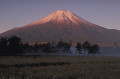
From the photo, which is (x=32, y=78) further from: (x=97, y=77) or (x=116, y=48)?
(x=116, y=48)

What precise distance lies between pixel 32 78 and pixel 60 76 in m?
2.53

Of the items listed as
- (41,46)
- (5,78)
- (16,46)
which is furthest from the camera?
(41,46)

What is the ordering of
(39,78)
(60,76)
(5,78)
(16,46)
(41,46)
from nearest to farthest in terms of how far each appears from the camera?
(5,78) → (39,78) → (60,76) → (16,46) → (41,46)

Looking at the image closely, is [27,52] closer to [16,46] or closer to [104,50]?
[16,46]

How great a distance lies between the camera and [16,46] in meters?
71.1

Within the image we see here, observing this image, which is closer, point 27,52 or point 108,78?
point 108,78

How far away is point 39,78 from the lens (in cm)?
1509

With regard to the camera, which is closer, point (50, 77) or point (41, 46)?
point (50, 77)

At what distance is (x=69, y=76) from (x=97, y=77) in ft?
Answer: 7.39

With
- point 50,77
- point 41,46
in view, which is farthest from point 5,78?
point 41,46

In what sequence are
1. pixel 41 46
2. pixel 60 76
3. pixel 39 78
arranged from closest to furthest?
pixel 39 78 < pixel 60 76 < pixel 41 46

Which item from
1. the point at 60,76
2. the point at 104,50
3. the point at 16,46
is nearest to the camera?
the point at 60,76

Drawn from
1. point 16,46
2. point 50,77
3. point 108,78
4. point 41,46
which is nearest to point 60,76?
point 50,77

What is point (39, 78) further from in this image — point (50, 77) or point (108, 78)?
point (108, 78)
